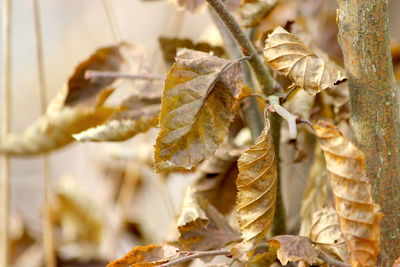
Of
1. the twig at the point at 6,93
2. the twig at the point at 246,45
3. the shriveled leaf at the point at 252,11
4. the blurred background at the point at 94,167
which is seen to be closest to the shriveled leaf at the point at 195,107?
the twig at the point at 246,45

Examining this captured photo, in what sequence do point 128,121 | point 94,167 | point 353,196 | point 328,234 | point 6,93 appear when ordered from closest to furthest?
point 353,196 → point 328,234 → point 128,121 → point 6,93 → point 94,167

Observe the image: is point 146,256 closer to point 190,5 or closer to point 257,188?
point 257,188

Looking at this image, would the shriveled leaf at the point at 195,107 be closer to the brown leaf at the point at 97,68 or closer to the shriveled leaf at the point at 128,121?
the shriveled leaf at the point at 128,121

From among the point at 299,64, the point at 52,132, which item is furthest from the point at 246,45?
the point at 52,132

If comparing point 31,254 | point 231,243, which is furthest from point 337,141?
point 31,254

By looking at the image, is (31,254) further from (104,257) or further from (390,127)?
(390,127)

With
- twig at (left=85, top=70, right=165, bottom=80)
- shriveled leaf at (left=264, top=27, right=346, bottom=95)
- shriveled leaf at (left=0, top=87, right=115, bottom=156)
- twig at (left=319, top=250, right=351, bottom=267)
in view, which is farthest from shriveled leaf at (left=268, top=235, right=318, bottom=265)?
shriveled leaf at (left=0, top=87, right=115, bottom=156)
